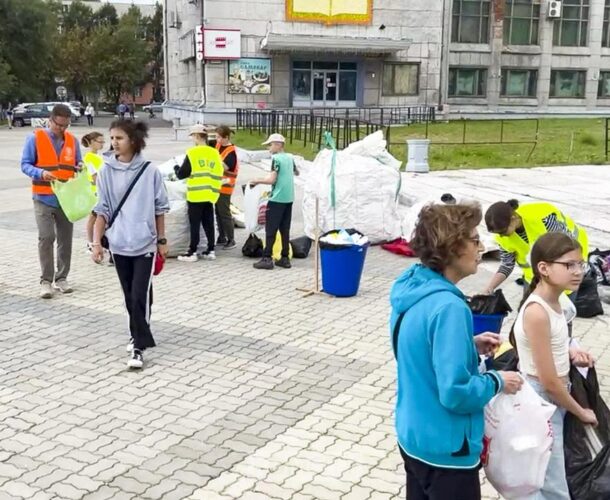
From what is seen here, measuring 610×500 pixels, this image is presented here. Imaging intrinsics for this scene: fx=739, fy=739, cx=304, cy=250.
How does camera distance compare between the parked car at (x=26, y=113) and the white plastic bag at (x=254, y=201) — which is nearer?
the white plastic bag at (x=254, y=201)

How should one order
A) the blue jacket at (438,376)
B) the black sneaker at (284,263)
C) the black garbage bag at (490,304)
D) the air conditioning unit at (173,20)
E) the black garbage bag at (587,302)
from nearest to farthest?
the blue jacket at (438,376), the black garbage bag at (490,304), the black garbage bag at (587,302), the black sneaker at (284,263), the air conditioning unit at (173,20)

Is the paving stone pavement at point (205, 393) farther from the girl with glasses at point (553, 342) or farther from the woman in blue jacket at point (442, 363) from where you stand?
the woman in blue jacket at point (442, 363)

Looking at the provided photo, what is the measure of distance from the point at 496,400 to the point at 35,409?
334 cm

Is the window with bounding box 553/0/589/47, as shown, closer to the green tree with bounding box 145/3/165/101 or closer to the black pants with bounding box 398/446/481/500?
the black pants with bounding box 398/446/481/500

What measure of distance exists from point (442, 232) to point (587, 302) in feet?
16.1

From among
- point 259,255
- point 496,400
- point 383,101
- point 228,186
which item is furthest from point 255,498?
point 383,101

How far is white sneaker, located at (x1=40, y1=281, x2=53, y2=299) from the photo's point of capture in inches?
294

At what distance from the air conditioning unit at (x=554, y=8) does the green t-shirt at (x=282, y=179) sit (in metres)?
42.6

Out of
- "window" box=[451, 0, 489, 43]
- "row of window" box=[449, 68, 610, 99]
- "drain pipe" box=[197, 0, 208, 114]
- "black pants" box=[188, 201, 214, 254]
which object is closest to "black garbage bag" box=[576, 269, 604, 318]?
"black pants" box=[188, 201, 214, 254]

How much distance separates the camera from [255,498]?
3.71m

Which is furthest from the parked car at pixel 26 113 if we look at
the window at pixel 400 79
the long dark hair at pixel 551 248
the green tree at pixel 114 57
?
the long dark hair at pixel 551 248

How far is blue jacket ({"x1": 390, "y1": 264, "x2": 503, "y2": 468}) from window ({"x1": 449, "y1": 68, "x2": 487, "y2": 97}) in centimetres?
4586

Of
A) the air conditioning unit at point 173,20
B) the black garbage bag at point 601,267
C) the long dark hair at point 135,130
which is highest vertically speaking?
the air conditioning unit at point 173,20

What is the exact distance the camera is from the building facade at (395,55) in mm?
40188
